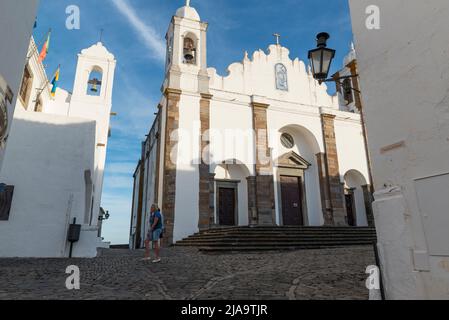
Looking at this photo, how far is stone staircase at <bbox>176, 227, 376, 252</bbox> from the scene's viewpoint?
9.89 metres

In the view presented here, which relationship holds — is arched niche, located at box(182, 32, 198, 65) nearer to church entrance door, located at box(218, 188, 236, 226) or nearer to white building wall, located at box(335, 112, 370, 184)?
church entrance door, located at box(218, 188, 236, 226)

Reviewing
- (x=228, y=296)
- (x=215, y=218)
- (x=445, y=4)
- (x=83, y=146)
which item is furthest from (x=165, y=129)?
(x=445, y=4)

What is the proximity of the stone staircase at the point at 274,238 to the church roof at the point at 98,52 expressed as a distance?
1210 cm

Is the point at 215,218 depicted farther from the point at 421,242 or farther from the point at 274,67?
the point at 421,242

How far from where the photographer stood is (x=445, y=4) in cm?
259

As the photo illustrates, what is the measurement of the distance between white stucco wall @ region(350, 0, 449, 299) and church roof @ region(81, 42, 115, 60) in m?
17.8

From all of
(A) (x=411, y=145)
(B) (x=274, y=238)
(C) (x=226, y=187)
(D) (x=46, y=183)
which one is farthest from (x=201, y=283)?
(C) (x=226, y=187)

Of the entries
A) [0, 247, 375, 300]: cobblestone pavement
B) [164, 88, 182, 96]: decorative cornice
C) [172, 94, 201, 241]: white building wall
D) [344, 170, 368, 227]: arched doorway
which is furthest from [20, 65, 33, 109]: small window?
[344, 170, 368, 227]: arched doorway

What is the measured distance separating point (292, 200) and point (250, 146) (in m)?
3.92

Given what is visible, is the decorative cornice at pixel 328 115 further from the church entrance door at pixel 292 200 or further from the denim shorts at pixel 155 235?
the denim shorts at pixel 155 235

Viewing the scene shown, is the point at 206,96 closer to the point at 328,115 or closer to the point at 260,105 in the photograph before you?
the point at 260,105

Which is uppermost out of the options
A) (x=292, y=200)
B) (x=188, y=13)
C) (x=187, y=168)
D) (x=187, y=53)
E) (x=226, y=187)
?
(x=188, y=13)

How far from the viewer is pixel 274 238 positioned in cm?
1084

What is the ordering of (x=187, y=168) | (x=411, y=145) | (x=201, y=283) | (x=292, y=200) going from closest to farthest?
(x=411, y=145) < (x=201, y=283) < (x=187, y=168) < (x=292, y=200)
